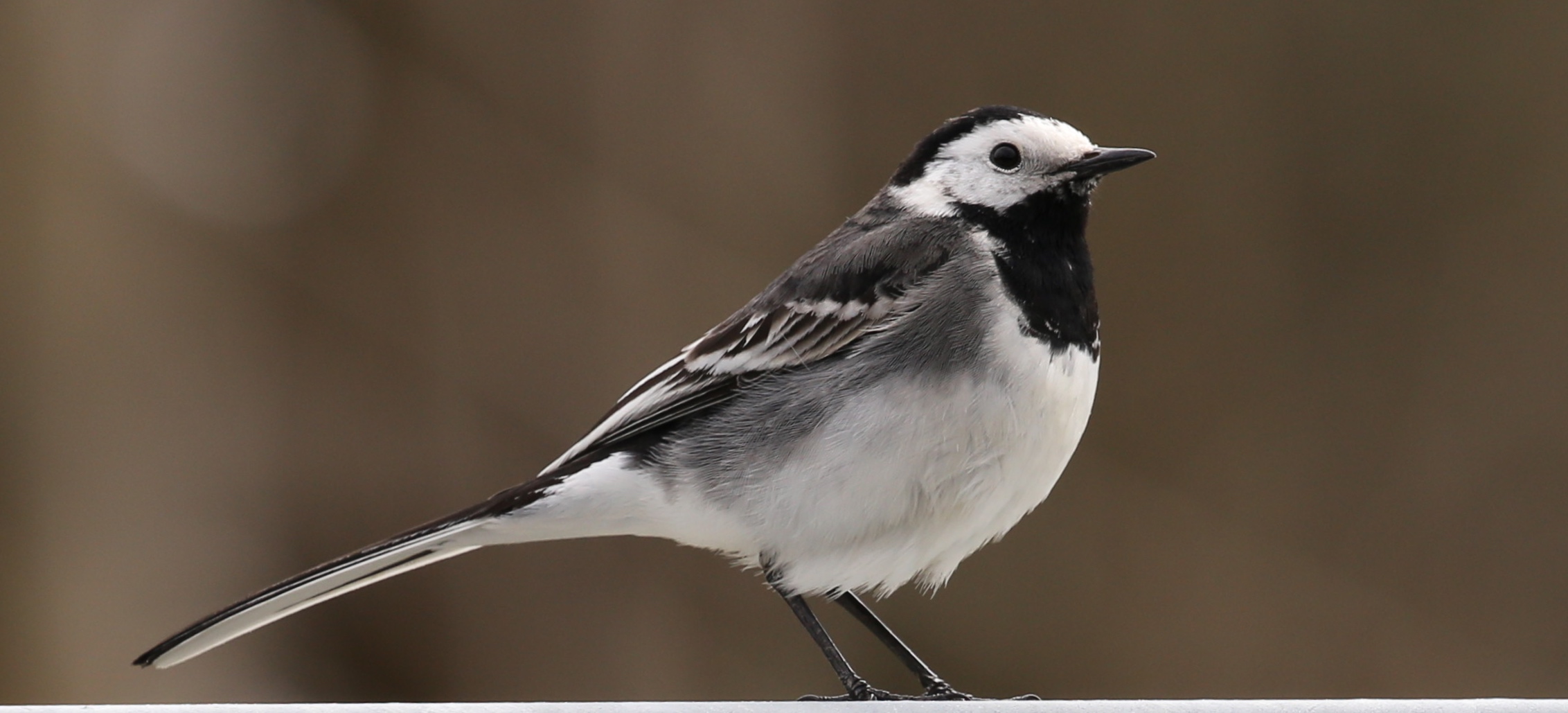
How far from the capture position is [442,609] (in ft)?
12.0

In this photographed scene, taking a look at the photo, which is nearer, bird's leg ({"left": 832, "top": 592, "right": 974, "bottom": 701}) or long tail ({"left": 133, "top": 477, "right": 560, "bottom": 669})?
long tail ({"left": 133, "top": 477, "right": 560, "bottom": 669})

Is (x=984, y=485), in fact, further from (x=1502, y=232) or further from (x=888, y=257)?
(x=1502, y=232)

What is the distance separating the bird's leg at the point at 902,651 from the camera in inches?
90.7

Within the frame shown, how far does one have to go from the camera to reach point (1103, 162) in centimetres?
214

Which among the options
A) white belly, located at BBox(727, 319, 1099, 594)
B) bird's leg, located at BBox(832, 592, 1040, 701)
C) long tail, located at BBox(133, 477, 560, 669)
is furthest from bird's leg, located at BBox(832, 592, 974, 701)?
long tail, located at BBox(133, 477, 560, 669)

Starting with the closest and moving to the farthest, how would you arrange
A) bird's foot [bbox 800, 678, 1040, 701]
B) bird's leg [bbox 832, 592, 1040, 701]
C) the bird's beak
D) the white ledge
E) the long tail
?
→ 1. the white ledge
2. the long tail
3. bird's foot [bbox 800, 678, 1040, 701]
4. the bird's beak
5. bird's leg [bbox 832, 592, 1040, 701]

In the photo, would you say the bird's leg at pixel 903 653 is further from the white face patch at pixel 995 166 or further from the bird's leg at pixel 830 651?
the white face patch at pixel 995 166

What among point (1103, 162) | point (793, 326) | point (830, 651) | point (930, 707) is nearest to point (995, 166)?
point (1103, 162)

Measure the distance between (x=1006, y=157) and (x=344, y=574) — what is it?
124 cm

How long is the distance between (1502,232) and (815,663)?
2.33 m

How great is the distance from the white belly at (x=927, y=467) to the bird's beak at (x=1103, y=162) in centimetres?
32

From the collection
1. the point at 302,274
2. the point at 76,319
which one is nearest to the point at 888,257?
the point at 302,274

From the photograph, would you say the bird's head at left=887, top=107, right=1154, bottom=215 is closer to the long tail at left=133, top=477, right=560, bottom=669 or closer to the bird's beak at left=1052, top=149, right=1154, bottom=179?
the bird's beak at left=1052, top=149, right=1154, bottom=179

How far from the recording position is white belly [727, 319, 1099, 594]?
1.93 metres
